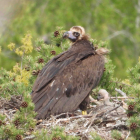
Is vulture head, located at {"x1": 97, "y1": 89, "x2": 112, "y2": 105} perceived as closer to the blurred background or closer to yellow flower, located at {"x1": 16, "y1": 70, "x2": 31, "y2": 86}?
yellow flower, located at {"x1": 16, "y1": 70, "x2": 31, "y2": 86}

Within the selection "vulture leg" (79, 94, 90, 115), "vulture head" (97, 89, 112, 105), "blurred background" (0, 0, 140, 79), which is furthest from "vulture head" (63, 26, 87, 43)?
"blurred background" (0, 0, 140, 79)

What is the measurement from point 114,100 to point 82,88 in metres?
0.64

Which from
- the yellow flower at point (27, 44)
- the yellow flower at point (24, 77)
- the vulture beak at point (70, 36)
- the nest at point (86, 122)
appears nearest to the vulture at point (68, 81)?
the nest at point (86, 122)

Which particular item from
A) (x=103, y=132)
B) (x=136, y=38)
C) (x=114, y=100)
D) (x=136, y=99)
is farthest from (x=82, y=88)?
(x=136, y=38)

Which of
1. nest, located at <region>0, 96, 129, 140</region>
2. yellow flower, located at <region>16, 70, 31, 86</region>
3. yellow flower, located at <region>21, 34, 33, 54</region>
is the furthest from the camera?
yellow flower, located at <region>21, 34, 33, 54</region>

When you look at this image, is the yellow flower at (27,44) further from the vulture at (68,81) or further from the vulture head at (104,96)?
the vulture head at (104,96)

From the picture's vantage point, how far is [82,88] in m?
9.20

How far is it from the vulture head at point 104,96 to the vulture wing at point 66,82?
27cm

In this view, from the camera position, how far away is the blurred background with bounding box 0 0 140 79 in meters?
29.4

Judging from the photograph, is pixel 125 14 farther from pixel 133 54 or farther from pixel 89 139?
pixel 89 139

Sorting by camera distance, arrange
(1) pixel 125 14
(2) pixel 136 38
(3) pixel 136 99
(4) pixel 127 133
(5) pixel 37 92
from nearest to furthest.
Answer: (3) pixel 136 99
(4) pixel 127 133
(5) pixel 37 92
(2) pixel 136 38
(1) pixel 125 14

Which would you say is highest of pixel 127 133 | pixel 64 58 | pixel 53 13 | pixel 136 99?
pixel 53 13

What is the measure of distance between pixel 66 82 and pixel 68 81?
0.05m

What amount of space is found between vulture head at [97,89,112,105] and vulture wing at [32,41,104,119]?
267 millimetres
